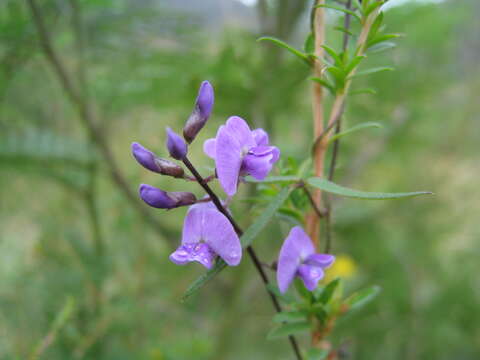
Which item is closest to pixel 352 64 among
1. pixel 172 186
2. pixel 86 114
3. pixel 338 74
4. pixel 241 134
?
pixel 338 74

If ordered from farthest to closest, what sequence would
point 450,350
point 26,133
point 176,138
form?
1. point 450,350
2. point 26,133
3. point 176,138

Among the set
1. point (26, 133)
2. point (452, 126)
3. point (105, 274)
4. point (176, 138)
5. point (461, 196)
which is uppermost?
point (176, 138)

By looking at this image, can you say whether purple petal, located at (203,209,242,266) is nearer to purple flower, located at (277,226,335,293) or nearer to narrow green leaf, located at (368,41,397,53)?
purple flower, located at (277,226,335,293)

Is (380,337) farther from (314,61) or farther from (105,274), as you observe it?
(314,61)

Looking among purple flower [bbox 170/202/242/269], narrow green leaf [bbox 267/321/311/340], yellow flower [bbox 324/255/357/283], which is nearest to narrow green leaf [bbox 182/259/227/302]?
purple flower [bbox 170/202/242/269]

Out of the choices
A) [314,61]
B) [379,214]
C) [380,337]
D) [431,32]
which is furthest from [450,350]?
[314,61]

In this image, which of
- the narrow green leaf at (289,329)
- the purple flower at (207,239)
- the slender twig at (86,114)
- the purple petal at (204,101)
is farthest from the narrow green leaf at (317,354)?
the slender twig at (86,114)
